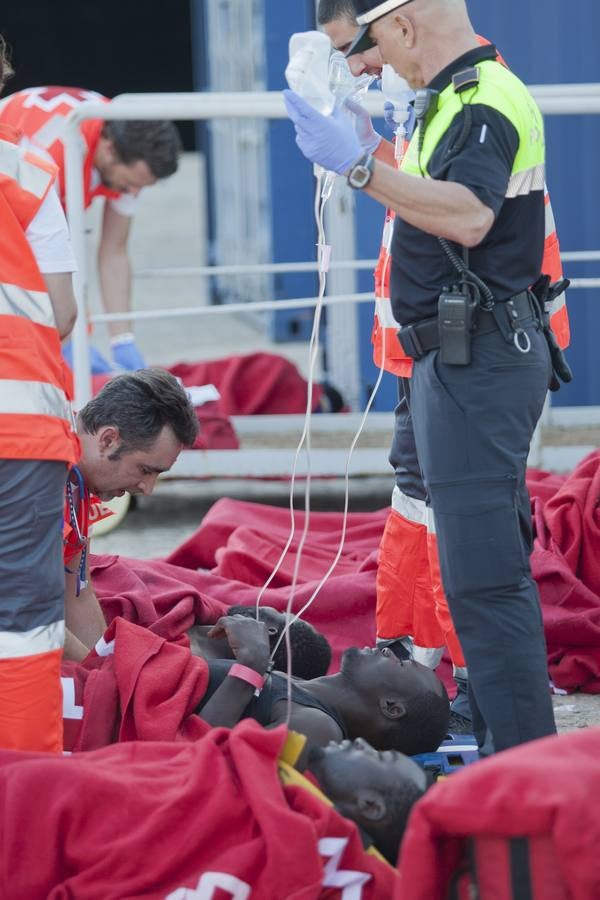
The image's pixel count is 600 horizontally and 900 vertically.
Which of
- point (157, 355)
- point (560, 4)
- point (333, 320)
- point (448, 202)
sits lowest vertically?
point (157, 355)

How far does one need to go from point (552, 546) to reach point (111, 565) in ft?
4.43

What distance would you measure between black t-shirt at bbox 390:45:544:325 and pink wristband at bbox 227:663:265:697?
0.84 m

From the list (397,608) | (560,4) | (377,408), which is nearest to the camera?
(397,608)

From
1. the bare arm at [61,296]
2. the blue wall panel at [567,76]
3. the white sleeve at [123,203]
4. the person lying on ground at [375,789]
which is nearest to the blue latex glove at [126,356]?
the white sleeve at [123,203]

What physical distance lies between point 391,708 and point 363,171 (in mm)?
1269

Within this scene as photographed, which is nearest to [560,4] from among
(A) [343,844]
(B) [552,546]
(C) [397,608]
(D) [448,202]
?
(B) [552,546]

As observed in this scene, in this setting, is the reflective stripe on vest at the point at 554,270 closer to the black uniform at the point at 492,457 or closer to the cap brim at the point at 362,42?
the black uniform at the point at 492,457

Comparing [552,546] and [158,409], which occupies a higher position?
[158,409]

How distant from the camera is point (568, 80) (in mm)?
6328

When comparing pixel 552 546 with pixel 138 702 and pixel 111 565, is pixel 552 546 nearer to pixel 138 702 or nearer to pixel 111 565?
pixel 111 565

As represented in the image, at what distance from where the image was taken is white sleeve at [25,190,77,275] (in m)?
2.88

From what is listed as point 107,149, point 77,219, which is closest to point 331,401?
point 107,149

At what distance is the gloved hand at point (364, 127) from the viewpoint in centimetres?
324

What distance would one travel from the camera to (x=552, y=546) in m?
4.42
